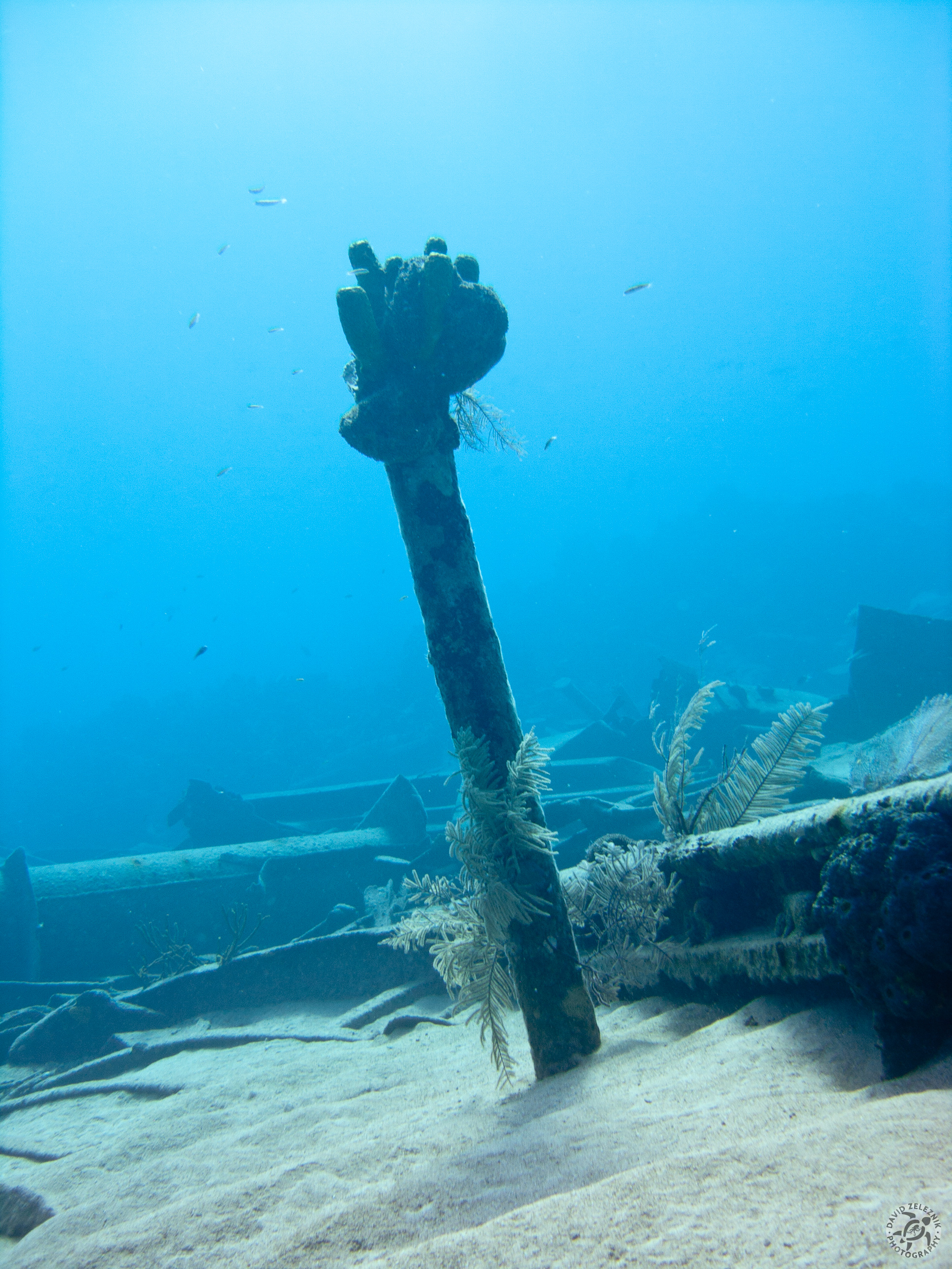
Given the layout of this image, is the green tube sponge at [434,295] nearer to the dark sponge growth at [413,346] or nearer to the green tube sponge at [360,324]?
the dark sponge growth at [413,346]

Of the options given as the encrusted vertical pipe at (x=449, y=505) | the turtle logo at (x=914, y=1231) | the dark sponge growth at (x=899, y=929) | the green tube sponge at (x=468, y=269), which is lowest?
the turtle logo at (x=914, y=1231)

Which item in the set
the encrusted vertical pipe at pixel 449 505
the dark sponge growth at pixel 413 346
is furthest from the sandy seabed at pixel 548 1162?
the dark sponge growth at pixel 413 346

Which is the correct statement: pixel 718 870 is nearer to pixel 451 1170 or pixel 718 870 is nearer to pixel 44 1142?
pixel 451 1170

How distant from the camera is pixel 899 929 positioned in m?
2.15

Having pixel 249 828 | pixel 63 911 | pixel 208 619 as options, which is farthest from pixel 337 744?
pixel 208 619

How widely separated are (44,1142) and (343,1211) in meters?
3.50

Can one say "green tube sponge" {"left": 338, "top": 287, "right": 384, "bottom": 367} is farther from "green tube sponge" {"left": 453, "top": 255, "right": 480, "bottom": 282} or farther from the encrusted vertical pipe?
"green tube sponge" {"left": 453, "top": 255, "right": 480, "bottom": 282}

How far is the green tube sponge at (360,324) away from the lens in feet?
12.5

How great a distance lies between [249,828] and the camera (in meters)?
15.3

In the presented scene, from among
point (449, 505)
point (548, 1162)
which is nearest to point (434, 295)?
point (449, 505)

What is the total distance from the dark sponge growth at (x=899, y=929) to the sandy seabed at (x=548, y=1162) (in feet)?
0.49

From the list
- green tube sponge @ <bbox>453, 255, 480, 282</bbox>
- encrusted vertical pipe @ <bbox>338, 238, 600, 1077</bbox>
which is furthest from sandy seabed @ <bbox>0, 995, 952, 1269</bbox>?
green tube sponge @ <bbox>453, 255, 480, 282</bbox>

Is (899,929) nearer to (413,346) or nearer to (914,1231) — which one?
(914,1231)

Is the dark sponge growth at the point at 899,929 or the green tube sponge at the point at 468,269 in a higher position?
the green tube sponge at the point at 468,269
